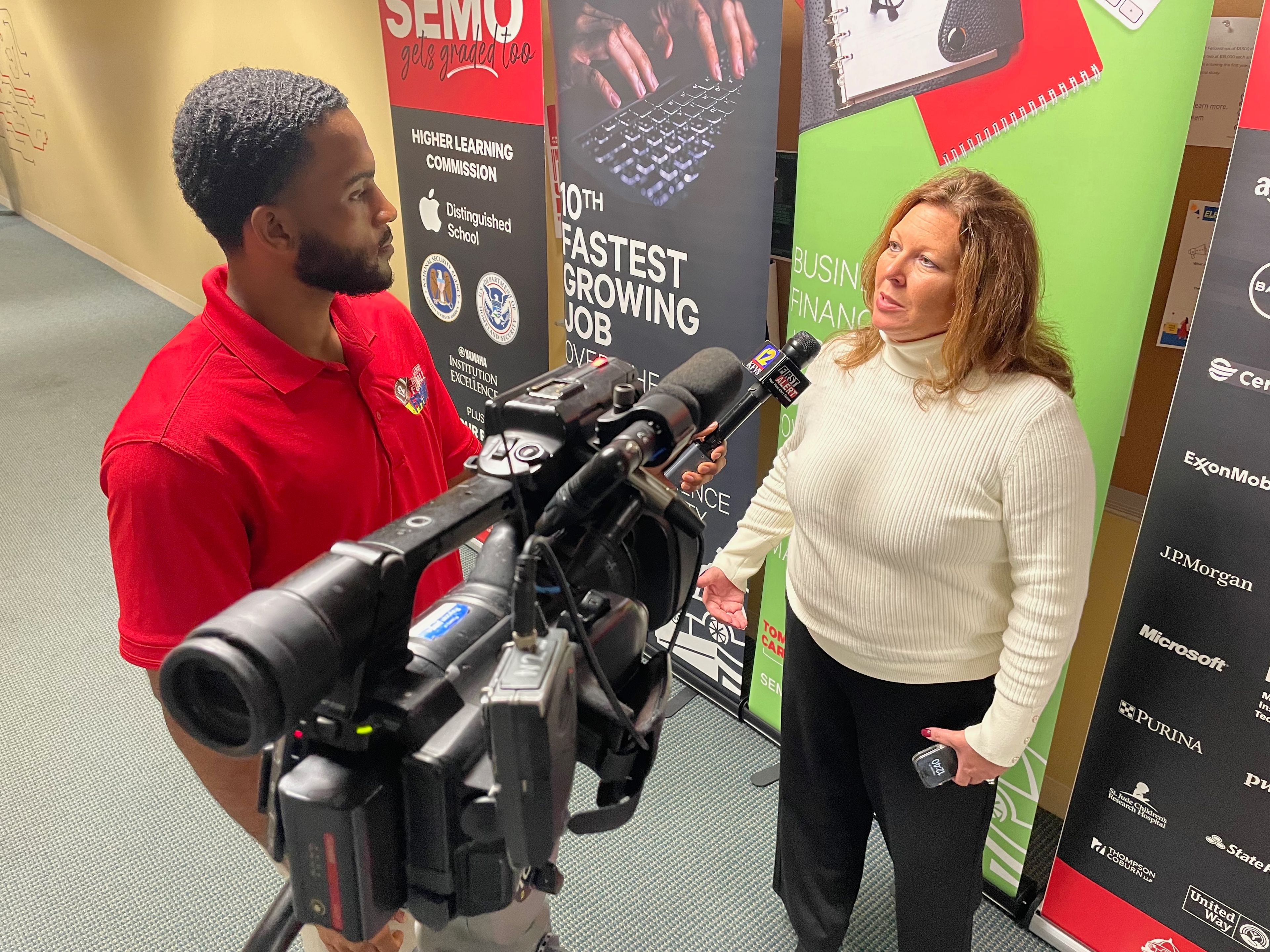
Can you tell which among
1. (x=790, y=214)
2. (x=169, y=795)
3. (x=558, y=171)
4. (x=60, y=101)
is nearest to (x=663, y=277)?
(x=790, y=214)

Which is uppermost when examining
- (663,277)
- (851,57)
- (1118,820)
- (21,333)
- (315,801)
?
(851,57)

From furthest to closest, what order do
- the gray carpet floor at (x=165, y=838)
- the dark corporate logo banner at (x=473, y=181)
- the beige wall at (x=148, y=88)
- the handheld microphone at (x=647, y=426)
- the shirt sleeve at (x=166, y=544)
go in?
the beige wall at (x=148, y=88) → the dark corporate logo banner at (x=473, y=181) → the gray carpet floor at (x=165, y=838) → the shirt sleeve at (x=166, y=544) → the handheld microphone at (x=647, y=426)

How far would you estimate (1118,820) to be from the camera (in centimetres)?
157

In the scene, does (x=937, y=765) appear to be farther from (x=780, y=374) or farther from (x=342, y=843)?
(x=342, y=843)

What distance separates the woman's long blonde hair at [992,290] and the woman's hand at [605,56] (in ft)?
3.23

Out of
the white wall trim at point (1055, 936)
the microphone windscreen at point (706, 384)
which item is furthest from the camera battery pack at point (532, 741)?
the white wall trim at point (1055, 936)

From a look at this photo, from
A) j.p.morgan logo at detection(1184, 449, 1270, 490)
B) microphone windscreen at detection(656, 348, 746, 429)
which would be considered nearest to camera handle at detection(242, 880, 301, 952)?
microphone windscreen at detection(656, 348, 746, 429)

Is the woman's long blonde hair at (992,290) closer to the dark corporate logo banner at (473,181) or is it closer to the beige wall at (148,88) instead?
the dark corporate logo banner at (473,181)

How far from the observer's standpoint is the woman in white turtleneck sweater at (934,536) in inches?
45.6

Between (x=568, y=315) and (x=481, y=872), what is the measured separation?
1967 mm

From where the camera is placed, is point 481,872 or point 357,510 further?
point 357,510

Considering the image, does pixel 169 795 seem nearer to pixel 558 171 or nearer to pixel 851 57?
pixel 558 171

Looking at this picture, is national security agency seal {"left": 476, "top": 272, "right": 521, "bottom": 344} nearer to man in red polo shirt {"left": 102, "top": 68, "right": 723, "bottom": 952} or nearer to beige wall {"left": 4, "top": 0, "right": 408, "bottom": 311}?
beige wall {"left": 4, "top": 0, "right": 408, "bottom": 311}

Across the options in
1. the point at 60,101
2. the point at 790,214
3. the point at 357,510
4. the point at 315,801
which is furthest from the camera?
the point at 60,101
